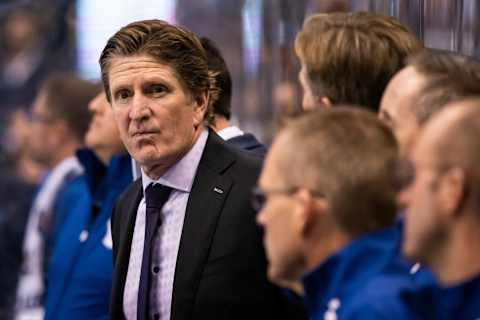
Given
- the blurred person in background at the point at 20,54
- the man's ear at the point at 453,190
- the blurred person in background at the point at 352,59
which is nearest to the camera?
the man's ear at the point at 453,190

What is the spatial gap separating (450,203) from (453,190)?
0.02 metres

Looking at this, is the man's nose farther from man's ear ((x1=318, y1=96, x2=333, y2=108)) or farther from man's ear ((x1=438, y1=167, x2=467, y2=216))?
man's ear ((x1=438, y1=167, x2=467, y2=216))

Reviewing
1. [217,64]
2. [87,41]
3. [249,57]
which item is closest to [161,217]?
[217,64]

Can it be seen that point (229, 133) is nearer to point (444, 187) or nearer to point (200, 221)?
point (200, 221)

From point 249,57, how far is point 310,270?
215 inches

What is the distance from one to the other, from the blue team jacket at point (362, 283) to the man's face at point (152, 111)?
39.5 inches

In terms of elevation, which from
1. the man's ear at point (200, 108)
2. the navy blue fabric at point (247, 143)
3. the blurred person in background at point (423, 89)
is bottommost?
the navy blue fabric at point (247, 143)

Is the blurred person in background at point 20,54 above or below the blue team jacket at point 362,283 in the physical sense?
below

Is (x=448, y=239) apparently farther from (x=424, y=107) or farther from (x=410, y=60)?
(x=410, y=60)

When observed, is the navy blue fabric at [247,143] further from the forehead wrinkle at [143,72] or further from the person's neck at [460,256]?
the person's neck at [460,256]

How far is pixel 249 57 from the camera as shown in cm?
785

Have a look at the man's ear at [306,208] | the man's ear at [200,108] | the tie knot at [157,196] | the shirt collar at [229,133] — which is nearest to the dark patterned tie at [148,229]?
the tie knot at [157,196]

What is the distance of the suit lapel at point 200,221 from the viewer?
10.7 feet

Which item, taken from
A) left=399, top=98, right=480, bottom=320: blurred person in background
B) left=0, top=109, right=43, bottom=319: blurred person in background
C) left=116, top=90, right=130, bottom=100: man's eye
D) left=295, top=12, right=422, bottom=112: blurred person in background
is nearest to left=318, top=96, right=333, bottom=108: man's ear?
left=295, top=12, right=422, bottom=112: blurred person in background
